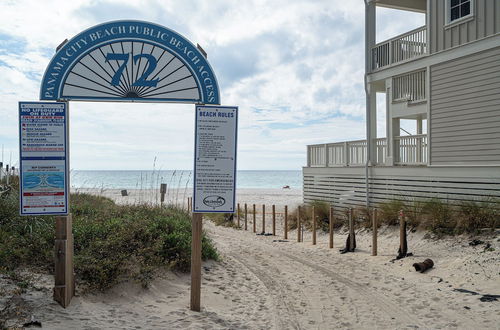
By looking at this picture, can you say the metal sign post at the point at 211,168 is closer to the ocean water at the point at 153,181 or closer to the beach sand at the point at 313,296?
the beach sand at the point at 313,296

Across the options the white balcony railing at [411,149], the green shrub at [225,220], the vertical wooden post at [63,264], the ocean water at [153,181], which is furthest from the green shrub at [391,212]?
the vertical wooden post at [63,264]

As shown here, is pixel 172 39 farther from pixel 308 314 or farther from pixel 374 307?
pixel 374 307

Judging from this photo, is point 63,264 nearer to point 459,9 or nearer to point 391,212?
point 391,212

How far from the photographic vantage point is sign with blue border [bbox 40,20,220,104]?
20.9 ft

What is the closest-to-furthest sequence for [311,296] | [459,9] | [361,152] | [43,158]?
[43,158]
[311,296]
[459,9]
[361,152]

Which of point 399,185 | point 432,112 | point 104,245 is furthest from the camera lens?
point 399,185

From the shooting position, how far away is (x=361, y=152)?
1680cm

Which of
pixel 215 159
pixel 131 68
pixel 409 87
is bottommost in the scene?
pixel 215 159

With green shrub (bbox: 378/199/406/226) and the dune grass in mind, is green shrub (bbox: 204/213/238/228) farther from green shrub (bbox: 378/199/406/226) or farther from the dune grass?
the dune grass

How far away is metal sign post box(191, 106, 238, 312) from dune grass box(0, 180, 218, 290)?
1.25 meters

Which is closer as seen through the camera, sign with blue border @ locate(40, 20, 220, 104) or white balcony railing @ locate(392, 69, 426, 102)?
sign with blue border @ locate(40, 20, 220, 104)

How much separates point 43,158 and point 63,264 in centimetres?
142

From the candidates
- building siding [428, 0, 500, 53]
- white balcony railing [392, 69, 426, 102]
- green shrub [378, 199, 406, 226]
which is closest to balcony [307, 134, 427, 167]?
white balcony railing [392, 69, 426, 102]

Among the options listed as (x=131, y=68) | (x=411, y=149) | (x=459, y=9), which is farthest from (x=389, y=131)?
(x=131, y=68)
